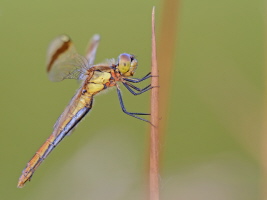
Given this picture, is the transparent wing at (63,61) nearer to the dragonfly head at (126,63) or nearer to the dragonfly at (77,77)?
the dragonfly at (77,77)

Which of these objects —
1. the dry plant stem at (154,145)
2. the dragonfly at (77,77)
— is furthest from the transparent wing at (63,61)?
the dry plant stem at (154,145)

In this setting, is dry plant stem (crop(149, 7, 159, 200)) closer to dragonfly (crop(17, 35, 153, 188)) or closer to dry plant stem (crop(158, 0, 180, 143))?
dry plant stem (crop(158, 0, 180, 143))

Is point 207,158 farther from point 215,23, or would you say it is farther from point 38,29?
point 38,29

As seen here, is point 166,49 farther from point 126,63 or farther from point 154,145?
point 154,145

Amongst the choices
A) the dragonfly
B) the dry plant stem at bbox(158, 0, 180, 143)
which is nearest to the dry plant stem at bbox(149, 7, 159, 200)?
the dry plant stem at bbox(158, 0, 180, 143)

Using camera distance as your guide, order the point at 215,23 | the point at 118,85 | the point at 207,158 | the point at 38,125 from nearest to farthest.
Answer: the point at 118,85, the point at 207,158, the point at 38,125, the point at 215,23

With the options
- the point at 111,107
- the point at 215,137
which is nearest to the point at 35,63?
the point at 111,107
